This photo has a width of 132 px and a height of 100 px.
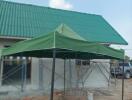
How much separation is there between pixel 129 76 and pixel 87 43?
76.6 feet

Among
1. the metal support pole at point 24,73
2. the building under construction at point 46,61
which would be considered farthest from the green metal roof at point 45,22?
the metal support pole at point 24,73

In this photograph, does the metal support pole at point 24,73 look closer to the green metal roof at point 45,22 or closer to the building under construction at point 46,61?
the building under construction at point 46,61

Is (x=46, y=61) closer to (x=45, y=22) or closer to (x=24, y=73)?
(x=24, y=73)

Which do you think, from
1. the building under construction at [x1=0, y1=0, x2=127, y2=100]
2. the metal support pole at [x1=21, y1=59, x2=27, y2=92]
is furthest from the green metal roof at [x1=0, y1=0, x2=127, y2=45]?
the metal support pole at [x1=21, y1=59, x2=27, y2=92]

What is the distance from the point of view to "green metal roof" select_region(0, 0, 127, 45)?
51.0 ft

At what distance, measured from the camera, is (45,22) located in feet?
56.7

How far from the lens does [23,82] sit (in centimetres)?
1464

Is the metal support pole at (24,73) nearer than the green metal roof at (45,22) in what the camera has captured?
Yes

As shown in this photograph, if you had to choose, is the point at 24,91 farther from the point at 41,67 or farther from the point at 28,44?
the point at 28,44

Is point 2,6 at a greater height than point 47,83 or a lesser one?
greater

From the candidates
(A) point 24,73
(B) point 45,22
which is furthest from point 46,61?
(B) point 45,22

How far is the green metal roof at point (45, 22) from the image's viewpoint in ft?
51.0

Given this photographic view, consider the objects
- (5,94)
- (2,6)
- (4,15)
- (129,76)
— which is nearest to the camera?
(5,94)

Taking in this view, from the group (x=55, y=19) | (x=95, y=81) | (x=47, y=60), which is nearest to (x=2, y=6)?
(x=55, y=19)
